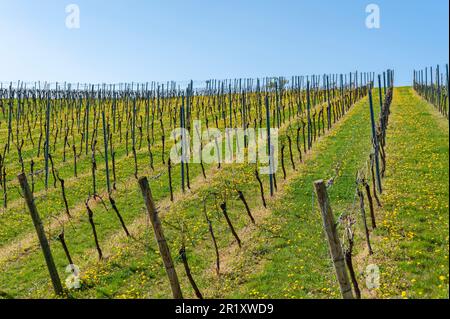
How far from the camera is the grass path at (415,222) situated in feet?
35.0

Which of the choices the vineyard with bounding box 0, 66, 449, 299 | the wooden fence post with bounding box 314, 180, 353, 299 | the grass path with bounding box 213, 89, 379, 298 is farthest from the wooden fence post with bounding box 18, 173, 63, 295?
the wooden fence post with bounding box 314, 180, 353, 299

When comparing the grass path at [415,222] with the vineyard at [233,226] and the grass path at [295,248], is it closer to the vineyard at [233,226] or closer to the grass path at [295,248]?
the vineyard at [233,226]

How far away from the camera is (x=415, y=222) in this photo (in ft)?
47.5

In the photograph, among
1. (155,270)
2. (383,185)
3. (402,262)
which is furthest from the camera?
(383,185)

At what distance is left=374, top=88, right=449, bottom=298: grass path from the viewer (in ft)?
35.0

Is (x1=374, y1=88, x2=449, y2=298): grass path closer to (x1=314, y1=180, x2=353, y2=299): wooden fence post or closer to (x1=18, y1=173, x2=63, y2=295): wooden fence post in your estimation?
(x1=314, y1=180, x2=353, y2=299): wooden fence post

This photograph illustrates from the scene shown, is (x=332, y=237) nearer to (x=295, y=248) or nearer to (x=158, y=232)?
(x=158, y=232)

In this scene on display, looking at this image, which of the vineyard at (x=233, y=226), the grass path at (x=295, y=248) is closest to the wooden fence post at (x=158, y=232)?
the vineyard at (x=233, y=226)

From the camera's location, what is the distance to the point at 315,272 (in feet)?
40.6

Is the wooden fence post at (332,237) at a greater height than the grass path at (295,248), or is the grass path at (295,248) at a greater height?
the wooden fence post at (332,237)

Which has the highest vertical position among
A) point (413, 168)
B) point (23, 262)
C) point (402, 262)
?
point (413, 168)
